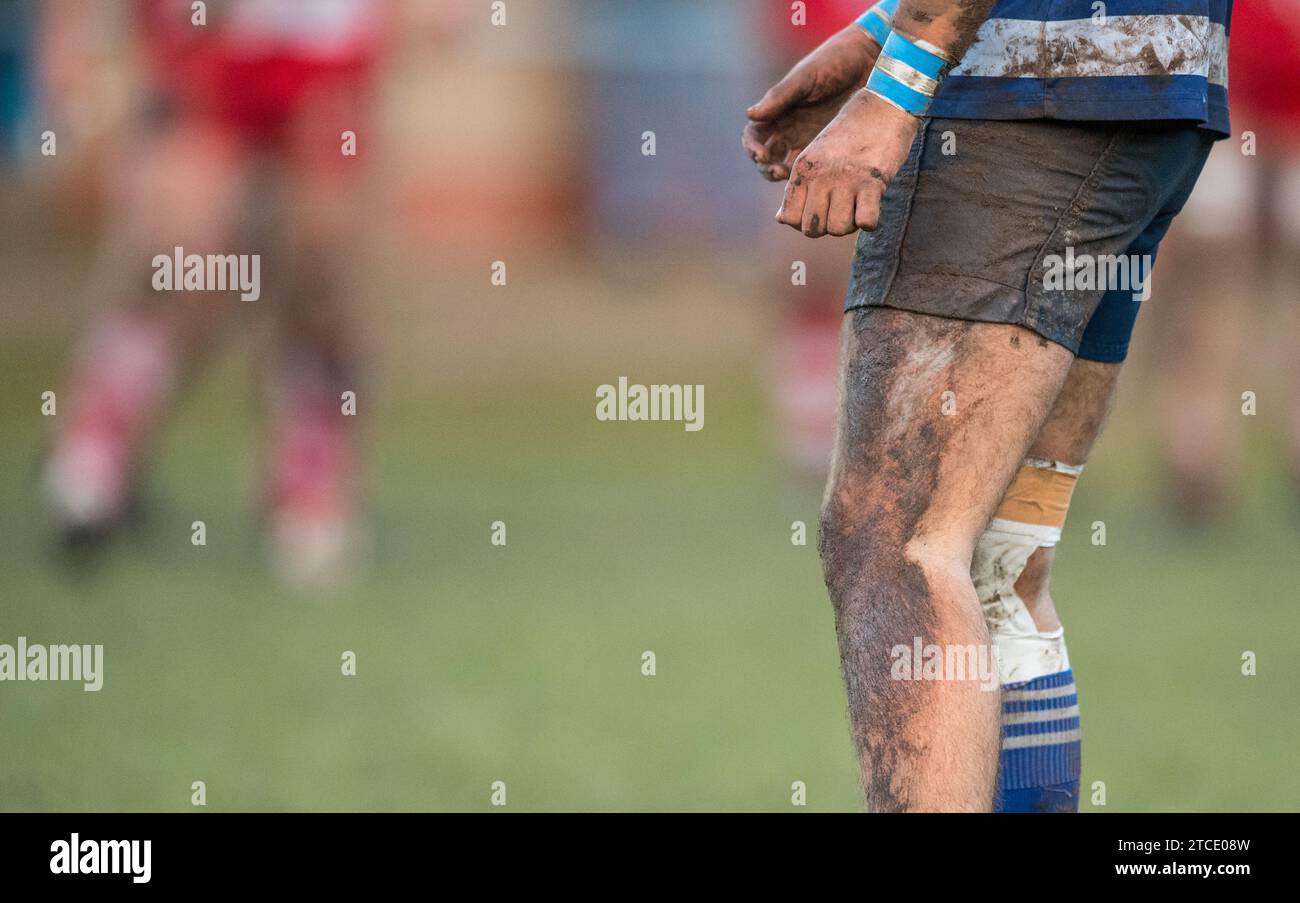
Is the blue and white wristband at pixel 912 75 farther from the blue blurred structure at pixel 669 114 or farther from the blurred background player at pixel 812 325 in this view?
the blue blurred structure at pixel 669 114

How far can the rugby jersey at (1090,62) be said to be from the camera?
203 centimetres

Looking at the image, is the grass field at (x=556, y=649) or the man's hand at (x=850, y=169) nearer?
the man's hand at (x=850, y=169)

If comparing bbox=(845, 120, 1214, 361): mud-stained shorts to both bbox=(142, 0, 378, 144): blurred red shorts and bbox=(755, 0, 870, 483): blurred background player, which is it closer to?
bbox=(142, 0, 378, 144): blurred red shorts

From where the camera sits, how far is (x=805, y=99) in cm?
235

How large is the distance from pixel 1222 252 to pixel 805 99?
4267mm

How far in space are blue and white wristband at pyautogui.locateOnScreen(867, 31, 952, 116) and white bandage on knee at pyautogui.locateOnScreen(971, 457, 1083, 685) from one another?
20.5 inches

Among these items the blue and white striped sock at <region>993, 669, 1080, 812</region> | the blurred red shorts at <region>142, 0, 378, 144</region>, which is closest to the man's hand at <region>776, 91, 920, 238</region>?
the blue and white striped sock at <region>993, 669, 1080, 812</region>

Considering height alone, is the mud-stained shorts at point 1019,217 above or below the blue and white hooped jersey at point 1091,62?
below

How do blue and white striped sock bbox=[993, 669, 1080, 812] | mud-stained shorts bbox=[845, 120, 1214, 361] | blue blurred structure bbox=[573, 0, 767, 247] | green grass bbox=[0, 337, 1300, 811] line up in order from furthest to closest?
blue blurred structure bbox=[573, 0, 767, 247] < green grass bbox=[0, 337, 1300, 811] < blue and white striped sock bbox=[993, 669, 1080, 812] < mud-stained shorts bbox=[845, 120, 1214, 361]

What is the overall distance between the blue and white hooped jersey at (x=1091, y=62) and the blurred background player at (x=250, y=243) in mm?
3365

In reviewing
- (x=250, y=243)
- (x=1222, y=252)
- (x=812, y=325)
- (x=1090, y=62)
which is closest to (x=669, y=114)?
(x=812, y=325)

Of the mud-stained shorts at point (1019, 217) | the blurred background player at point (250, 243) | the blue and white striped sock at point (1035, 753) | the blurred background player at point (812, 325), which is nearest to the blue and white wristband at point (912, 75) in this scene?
the mud-stained shorts at point (1019, 217)

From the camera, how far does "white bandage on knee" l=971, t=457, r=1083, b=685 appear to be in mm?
2277
